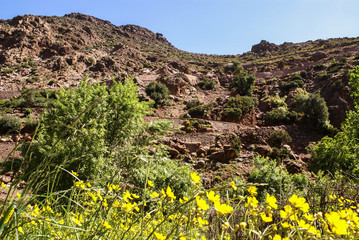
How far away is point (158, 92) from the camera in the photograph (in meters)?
25.5

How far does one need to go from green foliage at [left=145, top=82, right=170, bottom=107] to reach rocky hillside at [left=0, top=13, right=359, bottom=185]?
0.58 m

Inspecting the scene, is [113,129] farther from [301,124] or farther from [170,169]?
[301,124]

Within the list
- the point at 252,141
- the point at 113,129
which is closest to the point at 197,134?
the point at 252,141

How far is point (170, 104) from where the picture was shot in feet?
82.6

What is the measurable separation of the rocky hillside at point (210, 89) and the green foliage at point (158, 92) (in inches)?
22.9

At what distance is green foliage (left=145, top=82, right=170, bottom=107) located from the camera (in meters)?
24.7

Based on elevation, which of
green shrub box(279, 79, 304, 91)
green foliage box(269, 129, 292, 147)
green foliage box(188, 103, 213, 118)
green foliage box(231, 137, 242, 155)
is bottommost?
green foliage box(231, 137, 242, 155)

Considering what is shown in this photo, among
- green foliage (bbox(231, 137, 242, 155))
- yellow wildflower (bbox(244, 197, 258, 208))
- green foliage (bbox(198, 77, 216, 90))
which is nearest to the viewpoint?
yellow wildflower (bbox(244, 197, 258, 208))

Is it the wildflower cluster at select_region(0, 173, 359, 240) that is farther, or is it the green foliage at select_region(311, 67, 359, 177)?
the green foliage at select_region(311, 67, 359, 177)

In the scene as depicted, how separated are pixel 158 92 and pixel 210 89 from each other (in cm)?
1134

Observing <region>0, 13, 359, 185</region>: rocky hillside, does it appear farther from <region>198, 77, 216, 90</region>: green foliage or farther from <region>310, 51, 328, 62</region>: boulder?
<region>310, 51, 328, 62</region>: boulder

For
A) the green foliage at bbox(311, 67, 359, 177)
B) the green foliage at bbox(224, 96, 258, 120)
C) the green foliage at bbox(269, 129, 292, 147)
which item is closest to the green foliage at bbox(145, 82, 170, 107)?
the green foliage at bbox(224, 96, 258, 120)

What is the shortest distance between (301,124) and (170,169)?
17667 millimetres

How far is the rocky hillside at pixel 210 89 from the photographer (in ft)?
45.2
